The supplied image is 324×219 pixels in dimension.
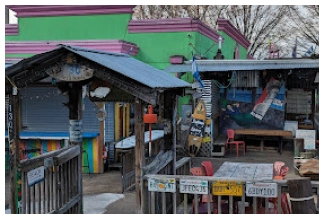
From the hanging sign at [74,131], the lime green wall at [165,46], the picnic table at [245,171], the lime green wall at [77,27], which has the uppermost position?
the lime green wall at [77,27]

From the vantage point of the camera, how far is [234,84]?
1473cm

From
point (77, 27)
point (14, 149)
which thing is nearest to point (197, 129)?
point (77, 27)

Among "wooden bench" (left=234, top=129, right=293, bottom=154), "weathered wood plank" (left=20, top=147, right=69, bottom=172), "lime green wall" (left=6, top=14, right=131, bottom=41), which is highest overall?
"lime green wall" (left=6, top=14, right=131, bottom=41)

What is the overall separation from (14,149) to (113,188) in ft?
15.5

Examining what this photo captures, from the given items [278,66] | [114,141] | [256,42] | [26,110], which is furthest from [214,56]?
[256,42]

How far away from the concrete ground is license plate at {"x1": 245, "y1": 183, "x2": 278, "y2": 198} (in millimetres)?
2766

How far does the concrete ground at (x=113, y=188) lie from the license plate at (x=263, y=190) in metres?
2.77

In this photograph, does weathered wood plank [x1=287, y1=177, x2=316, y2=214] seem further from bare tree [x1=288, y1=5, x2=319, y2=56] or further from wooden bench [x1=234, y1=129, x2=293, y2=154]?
bare tree [x1=288, y1=5, x2=319, y2=56]

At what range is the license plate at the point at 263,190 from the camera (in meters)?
6.04

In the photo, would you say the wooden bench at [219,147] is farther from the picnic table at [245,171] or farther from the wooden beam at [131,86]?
the wooden beam at [131,86]

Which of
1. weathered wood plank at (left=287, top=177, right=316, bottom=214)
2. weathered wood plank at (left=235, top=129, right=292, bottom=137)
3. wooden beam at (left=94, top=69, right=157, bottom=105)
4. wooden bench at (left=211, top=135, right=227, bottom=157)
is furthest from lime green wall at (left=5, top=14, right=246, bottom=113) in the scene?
weathered wood plank at (left=287, top=177, right=316, bottom=214)

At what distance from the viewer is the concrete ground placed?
8273 millimetres

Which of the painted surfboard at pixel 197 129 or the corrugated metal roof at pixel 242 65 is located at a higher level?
the corrugated metal roof at pixel 242 65

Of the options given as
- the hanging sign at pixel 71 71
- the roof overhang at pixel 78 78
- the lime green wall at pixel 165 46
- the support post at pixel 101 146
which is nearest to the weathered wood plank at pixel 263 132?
the lime green wall at pixel 165 46
